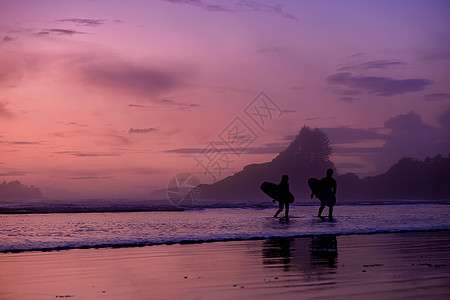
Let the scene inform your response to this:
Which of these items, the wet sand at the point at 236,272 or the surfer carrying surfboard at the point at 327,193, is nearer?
the wet sand at the point at 236,272

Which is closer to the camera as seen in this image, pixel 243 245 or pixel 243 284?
pixel 243 284

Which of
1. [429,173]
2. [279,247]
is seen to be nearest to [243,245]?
[279,247]

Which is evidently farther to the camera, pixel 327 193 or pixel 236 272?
pixel 327 193

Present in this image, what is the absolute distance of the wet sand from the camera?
7.51m

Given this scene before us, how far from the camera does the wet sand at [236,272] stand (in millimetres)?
7512

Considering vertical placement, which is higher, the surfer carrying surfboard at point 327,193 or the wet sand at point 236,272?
the surfer carrying surfboard at point 327,193

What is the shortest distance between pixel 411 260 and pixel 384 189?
503 ft

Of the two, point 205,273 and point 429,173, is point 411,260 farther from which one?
point 429,173

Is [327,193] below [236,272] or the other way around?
the other way around

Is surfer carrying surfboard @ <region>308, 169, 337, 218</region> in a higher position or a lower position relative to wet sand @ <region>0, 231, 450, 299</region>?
higher

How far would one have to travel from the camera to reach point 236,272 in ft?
31.1

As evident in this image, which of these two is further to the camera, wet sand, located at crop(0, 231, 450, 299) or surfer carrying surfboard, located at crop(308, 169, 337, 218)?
surfer carrying surfboard, located at crop(308, 169, 337, 218)

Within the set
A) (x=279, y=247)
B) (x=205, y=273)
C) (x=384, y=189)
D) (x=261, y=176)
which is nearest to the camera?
(x=205, y=273)

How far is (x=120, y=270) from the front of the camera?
9.95m
